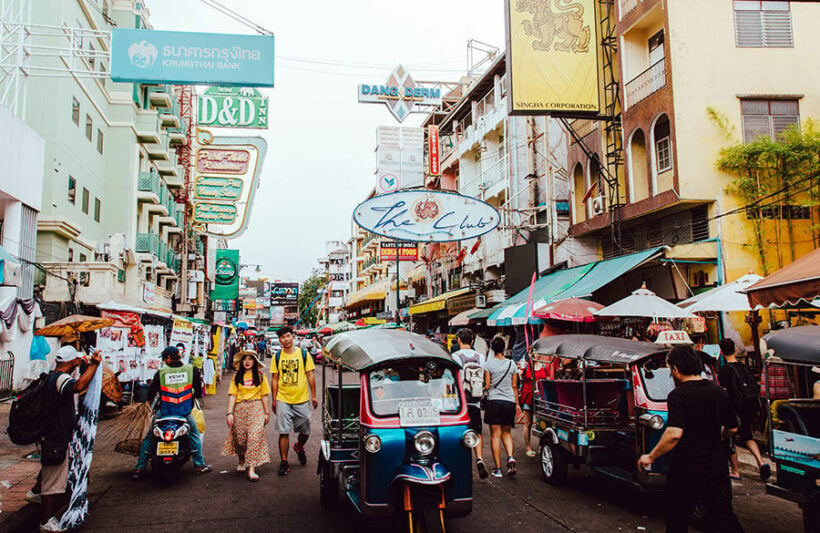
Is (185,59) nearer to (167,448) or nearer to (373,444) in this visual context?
(167,448)

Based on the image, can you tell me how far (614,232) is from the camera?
17984 millimetres

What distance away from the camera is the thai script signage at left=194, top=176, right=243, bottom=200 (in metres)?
22.6

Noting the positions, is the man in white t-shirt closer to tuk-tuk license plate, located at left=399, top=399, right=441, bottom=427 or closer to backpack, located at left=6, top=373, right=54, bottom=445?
tuk-tuk license plate, located at left=399, top=399, right=441, bottom=427

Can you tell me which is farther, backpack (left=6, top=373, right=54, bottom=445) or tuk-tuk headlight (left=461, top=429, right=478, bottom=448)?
backpack (left=6, top=373, right=54, bottom=445)

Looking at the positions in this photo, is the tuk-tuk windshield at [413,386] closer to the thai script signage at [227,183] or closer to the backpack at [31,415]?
the backpack at [31,415]

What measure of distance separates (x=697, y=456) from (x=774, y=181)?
1198cm

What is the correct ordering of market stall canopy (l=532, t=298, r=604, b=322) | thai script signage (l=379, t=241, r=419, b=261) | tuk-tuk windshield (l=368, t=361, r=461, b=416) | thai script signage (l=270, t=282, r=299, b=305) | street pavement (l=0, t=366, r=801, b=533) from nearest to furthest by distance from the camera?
tuk-tuk windshield (l=368, t=361, r=461, b=416) → street pavement (l=0, t=366, r=801, b=533) → market stall canopy (l=532, t=298, r=604, b=322) → thai script signage (l=379, t=241, r=419, b=261) → thai script signage (l=270, t=282, r=299, b=305)

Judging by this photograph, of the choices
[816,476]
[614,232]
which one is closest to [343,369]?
[816,476]

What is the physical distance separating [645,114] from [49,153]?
59.8ft

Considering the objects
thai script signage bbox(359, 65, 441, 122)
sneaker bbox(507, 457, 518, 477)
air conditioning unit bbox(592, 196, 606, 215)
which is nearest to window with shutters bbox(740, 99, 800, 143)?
air conditioning unit bbox(592, 196, 606, 215)

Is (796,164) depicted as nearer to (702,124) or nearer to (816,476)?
(702,124)

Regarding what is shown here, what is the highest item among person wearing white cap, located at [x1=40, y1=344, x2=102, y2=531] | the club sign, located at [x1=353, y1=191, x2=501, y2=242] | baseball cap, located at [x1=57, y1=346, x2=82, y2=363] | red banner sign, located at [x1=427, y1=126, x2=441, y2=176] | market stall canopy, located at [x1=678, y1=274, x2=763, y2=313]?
red banner sign, located at [x1=427, y1=126, x2=441, y2=176]

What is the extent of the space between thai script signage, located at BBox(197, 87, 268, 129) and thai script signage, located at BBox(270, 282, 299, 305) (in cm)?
7828

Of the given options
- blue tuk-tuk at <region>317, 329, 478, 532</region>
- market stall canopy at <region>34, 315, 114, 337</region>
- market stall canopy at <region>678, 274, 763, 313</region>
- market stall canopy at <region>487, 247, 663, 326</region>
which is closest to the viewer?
blue tuk-tuk at <region>317, 329, 478, 532</region>
